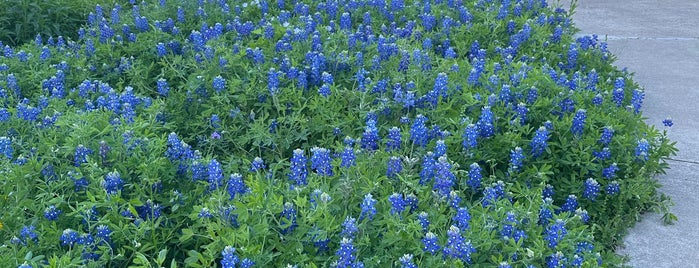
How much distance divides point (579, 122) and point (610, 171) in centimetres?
29

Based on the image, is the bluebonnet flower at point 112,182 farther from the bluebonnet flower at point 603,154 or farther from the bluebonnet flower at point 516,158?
the bluebonnet flower at point 603,154

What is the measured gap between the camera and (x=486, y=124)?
12.4ft

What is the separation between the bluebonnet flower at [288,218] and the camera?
2934 mm

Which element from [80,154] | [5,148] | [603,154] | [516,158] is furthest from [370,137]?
[5,148]

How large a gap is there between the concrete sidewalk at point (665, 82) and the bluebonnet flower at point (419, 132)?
102 cm

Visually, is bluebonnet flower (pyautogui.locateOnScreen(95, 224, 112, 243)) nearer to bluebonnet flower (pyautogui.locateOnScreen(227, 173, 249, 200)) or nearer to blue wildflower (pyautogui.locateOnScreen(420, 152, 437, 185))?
bluebonnet flower (pyautogui.locateOnScreen(227, 173, 249, 200))

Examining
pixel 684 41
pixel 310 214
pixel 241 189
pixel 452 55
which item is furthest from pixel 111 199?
pixel 684 41

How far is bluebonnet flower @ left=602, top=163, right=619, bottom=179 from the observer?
370 cm

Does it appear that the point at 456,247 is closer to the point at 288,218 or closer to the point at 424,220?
the point at 424,220

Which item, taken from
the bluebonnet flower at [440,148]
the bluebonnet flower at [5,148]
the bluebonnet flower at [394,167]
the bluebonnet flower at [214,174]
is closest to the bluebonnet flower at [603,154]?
the bluebonnet flower at [440,148]

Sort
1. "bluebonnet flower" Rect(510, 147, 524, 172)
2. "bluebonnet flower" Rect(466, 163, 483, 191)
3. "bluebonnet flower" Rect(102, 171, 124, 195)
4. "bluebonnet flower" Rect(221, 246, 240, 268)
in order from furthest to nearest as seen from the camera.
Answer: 1. "bluebonnet flower" Rect(510, 147, 524, 172)
2. "bluebonnet flower" Rect(466, 163, 483, 191)
3. "bluebonnet flower" Rect(102, 171, 124, 195)
4. "bluebonnet flower" Rect(221, 246, 240, 268)

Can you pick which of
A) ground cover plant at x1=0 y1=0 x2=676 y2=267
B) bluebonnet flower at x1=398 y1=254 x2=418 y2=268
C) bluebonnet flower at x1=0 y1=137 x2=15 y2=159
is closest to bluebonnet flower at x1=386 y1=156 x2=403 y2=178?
ground cover plant at x1=0 y1=0 x2=676 y2=267

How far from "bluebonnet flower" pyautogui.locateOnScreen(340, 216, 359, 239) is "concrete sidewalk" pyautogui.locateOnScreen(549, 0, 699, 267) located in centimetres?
141

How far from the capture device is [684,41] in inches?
273
